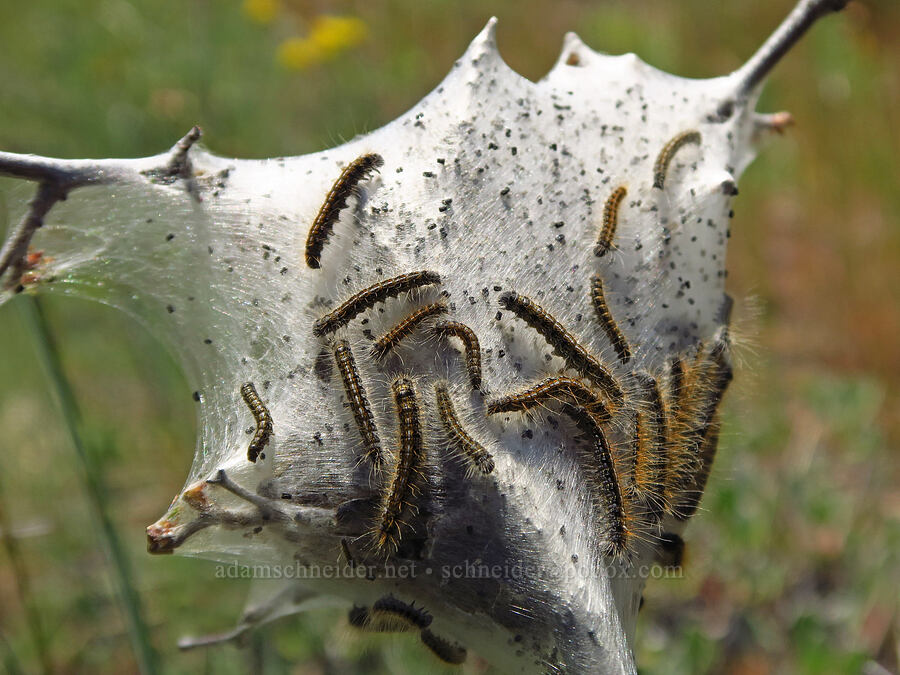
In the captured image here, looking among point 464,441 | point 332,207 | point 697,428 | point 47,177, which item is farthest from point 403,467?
point 47,177

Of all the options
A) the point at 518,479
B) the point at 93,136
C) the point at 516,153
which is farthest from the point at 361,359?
the point at 93,136

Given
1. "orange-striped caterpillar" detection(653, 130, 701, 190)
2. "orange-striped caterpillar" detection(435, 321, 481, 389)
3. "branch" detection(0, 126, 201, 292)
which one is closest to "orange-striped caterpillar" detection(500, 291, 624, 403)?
"orange-striped caterpillar" detection(435, 321, 481, 389)

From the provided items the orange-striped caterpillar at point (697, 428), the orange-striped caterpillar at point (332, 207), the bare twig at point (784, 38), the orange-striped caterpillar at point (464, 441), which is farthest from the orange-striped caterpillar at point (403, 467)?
the bare twig at point (784, 38)

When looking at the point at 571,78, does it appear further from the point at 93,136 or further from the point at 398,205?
the point at 93,136

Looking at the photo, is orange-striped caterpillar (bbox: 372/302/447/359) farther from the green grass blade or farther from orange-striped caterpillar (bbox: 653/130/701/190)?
the green grass blade

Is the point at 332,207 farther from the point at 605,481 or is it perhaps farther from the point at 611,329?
the point at 605,481

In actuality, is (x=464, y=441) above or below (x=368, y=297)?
below

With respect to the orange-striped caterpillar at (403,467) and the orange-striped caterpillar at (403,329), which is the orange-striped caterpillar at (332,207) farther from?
the orange-striped caterpillar at (403,467)
